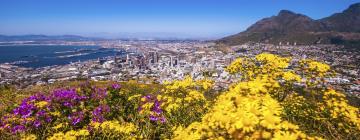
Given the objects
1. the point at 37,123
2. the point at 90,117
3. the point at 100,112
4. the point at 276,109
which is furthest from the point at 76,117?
the point at 276,109

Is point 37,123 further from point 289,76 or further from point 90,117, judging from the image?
point 289,76

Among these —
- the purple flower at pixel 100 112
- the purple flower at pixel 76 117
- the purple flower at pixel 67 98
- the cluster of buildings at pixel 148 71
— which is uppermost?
the purple flower at pixel 67 98

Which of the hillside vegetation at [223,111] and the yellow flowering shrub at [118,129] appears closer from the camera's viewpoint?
the hillside vegetation at [223,111]

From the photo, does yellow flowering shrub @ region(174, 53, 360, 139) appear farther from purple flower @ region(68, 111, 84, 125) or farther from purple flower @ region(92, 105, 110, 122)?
purple flower @ region(68, 111, 84, 125)

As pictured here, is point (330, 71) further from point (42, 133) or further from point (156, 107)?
point (42, 133)

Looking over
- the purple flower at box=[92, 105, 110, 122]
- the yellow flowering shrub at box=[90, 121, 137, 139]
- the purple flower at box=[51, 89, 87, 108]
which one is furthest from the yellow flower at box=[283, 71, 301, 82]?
the purple flower at box=[51, 89, 87, 108]

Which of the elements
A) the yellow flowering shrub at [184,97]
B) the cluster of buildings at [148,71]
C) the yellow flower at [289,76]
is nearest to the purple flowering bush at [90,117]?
the yellow flowering shrub at [184,97]

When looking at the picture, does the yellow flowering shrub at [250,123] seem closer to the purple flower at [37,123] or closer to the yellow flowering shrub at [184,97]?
the yellow flowering shrub at [184,97]

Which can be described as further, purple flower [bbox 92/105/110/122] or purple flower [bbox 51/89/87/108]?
purple flower [bbox 51/89/87/108]
